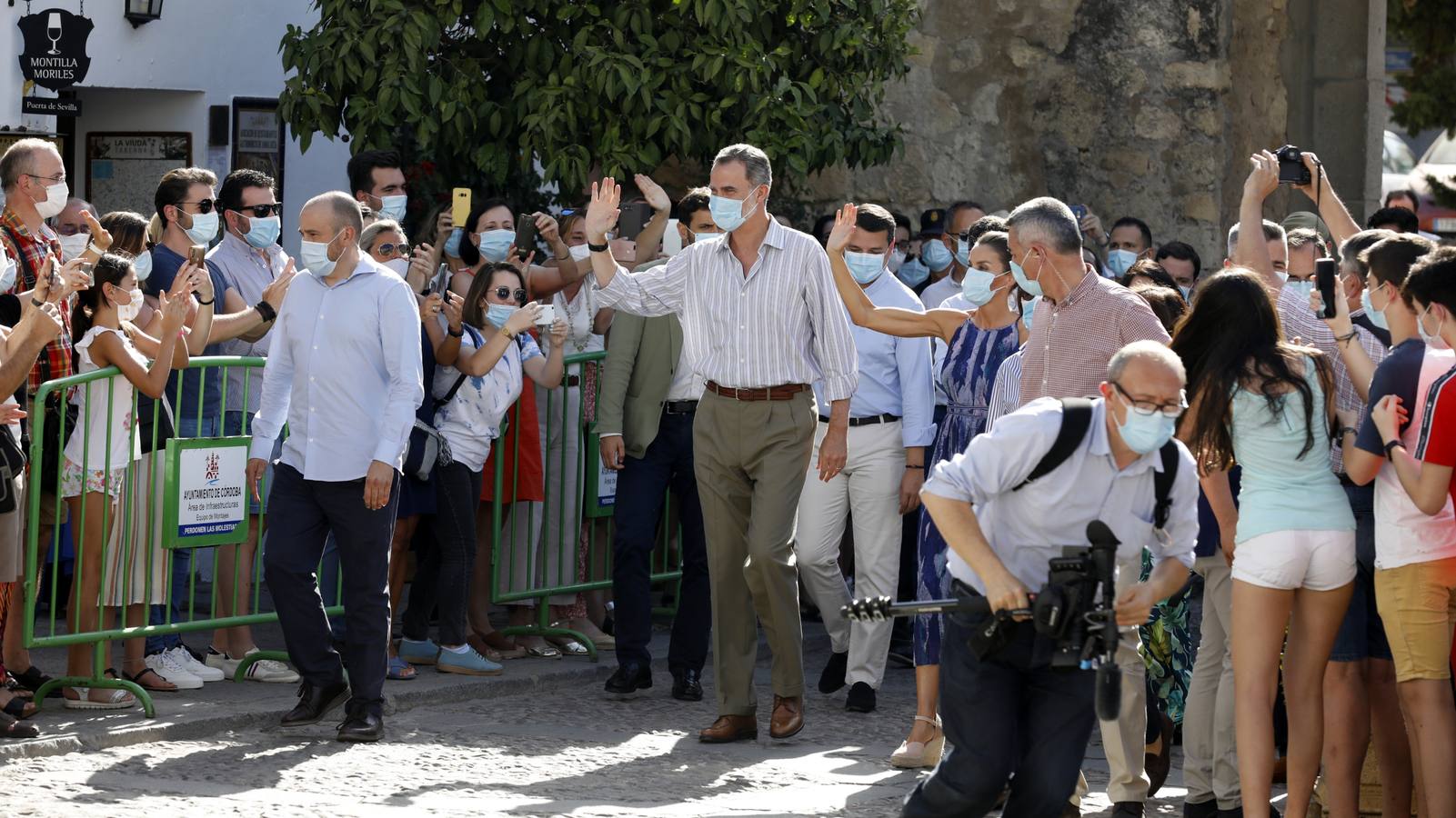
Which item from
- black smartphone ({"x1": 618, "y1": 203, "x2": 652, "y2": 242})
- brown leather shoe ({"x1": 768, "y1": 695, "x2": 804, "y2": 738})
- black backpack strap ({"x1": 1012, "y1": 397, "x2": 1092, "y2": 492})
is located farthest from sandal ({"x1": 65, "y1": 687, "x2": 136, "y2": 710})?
black backpack strap ({"x1": 1012, "y1": 397, "x2": 1092, "y2": 492})

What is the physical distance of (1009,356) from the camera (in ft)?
23.4

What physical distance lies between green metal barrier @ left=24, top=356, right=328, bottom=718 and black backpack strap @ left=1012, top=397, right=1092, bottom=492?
379cm

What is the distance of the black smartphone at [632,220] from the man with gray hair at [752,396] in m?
1.80

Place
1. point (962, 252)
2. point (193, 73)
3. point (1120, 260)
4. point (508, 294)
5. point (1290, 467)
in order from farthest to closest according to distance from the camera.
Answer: point (193, 73)
point (1120, 260)
point (962, 252)
point (508, 294)
point (1290, 467)

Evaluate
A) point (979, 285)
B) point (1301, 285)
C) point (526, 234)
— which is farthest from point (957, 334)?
point (526, 234)

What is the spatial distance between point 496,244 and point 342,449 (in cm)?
203

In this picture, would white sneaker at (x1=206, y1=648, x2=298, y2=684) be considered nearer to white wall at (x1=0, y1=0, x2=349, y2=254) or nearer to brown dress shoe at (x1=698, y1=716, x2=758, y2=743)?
brown dress shoe at (x1=698, y1=716, x2=758, y2=743)

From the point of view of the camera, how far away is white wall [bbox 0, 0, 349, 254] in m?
→ 13.2

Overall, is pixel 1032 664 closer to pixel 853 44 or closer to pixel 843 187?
pixel 853 44

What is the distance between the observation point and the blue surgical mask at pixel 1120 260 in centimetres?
1068

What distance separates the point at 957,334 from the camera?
7535 millimetres

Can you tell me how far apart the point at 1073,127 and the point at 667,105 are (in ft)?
15.2

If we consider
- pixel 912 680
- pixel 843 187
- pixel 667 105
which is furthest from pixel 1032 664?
pixel 843 187

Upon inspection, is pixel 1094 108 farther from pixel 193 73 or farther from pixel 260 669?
pixel 260 669
